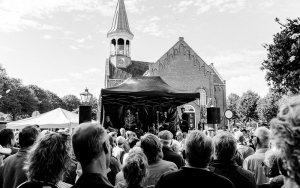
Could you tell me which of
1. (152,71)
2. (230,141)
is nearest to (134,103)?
(230,141)

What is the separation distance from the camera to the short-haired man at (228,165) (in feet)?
10.5

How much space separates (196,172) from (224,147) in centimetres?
93

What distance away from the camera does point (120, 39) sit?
42156 millimetres

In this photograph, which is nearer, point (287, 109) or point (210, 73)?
point (287, 109)

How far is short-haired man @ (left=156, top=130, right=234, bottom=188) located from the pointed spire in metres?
40.0

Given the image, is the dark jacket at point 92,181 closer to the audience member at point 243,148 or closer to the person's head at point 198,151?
the person's head at point 198,151

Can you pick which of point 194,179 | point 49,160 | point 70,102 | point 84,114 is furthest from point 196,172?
point 70,102

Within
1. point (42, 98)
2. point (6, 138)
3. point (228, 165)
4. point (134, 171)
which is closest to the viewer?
point (134, 171)

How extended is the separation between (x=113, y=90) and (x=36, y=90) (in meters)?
73.5

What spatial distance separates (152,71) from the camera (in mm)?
35469

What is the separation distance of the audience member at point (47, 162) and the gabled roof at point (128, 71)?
1568 inches

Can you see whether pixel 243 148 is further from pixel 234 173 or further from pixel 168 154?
pixel 234 173

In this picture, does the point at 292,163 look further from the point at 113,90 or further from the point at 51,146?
the point at 113,90

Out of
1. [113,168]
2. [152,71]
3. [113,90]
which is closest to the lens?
[113,168]
